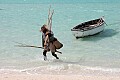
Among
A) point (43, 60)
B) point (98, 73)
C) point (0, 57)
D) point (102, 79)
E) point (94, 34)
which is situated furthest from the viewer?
point (94, 34)

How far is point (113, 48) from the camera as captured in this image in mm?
17516

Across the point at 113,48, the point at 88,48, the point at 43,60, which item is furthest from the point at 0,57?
the point at 113,48

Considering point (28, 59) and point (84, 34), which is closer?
point (28, 59)

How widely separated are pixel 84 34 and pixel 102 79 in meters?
11.6

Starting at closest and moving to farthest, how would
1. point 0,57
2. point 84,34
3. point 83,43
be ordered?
point 0,57, point 83,43, point 84,34

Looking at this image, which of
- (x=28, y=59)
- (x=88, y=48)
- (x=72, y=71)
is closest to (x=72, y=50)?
(x=88, y=48)

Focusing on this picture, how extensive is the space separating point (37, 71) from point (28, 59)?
2726 mm

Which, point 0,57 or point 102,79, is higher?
point 102,79

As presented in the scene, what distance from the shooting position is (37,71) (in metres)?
11.7

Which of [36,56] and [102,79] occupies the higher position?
[102,79]

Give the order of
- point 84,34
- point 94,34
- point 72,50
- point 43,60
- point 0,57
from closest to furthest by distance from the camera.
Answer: point 43,60 → point 0,57 → point 72,50 → point 84,34 → point 94,34

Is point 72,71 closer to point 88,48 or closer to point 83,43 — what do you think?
point 88,48

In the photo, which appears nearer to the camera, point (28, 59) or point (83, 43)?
point (28, 59)

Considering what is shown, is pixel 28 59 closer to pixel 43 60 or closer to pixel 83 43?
pixel 43 60
